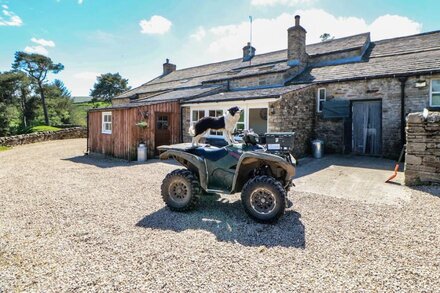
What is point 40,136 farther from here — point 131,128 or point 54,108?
point 54,108

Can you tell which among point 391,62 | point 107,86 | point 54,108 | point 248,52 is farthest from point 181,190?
point 107,86

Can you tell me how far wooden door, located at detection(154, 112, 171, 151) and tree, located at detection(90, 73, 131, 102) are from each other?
44.6 m

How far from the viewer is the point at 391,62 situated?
12828 millimetres

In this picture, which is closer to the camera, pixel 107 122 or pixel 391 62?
pixel 391 62

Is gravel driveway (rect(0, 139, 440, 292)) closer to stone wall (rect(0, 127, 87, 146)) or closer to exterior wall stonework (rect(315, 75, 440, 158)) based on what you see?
exterior wall stonework (rect(315, 75, 440, 158))

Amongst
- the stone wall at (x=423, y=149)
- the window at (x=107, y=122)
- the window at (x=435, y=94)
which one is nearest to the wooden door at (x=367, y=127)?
the window at (x=435, y=94)

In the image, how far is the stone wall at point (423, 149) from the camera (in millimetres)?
6531

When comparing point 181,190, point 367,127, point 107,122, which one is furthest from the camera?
point 107,122

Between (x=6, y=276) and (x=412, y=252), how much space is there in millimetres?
5049

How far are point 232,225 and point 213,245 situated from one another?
80cm

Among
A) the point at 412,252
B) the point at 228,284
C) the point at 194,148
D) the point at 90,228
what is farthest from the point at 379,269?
the point at 90,228

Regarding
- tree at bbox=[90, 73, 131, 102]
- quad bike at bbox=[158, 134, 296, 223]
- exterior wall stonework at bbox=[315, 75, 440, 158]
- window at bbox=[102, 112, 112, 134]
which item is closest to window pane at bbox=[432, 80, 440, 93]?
exterior wall stonework at bbox=[315, 75, 440, 158]

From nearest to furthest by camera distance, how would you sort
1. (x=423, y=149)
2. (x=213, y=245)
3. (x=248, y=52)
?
(x=213, y=245)
(x=423, y=149)
(x=248, y=52)

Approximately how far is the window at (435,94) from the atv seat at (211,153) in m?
10.7
